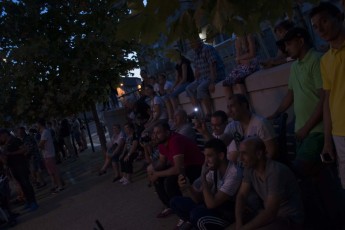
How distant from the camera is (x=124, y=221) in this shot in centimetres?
696

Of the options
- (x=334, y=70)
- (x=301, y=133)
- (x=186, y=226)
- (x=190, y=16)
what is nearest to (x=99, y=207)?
(x=186, y=226)

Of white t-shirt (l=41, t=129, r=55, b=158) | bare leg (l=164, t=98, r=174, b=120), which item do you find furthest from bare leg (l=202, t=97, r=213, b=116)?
white t-shirt (l=41, t=129, r=55, b=158)

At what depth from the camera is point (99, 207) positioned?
838cm

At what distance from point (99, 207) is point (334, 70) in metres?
6.22

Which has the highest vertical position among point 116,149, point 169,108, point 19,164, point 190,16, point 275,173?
point 190,16

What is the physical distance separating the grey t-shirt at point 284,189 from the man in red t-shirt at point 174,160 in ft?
7.65

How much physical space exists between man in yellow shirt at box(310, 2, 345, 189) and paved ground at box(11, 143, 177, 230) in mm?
3352

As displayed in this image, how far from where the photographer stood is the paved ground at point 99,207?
6.95 metres

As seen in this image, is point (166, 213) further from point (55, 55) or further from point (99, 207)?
point (55, 55)

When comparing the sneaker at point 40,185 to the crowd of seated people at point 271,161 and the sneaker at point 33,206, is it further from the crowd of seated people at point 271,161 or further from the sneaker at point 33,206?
the crowd of seated people at point 271,161

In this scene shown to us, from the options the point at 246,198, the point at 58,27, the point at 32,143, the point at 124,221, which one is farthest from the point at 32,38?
the point at 246,198

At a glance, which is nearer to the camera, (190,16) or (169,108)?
(190,16)

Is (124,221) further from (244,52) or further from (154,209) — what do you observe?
(244,52)

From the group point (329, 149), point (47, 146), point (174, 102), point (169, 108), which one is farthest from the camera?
point (47, 146)
